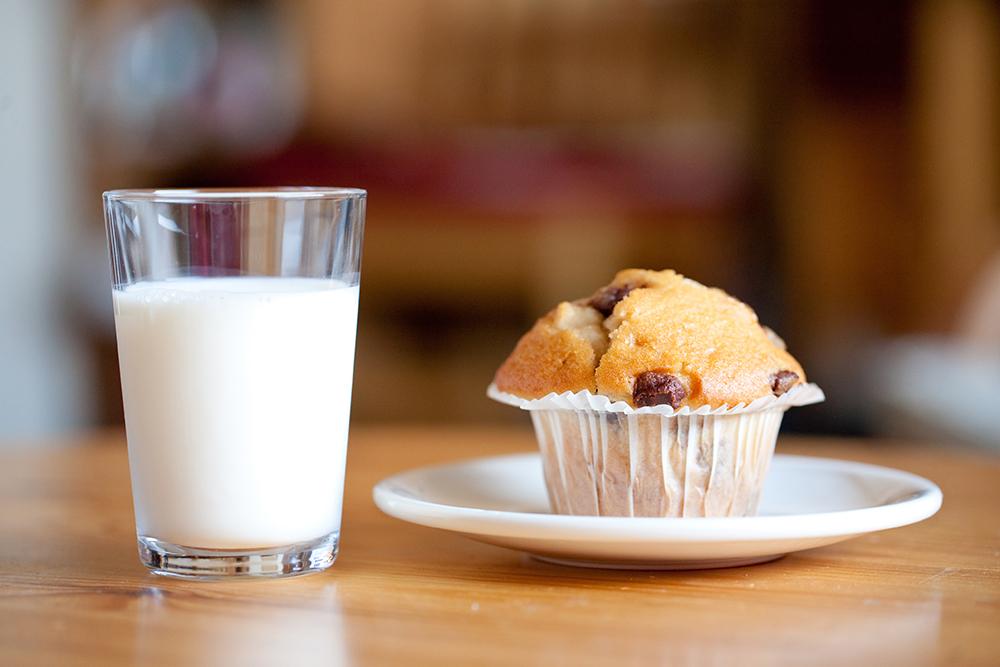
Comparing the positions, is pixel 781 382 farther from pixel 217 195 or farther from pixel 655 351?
pixel 217 195

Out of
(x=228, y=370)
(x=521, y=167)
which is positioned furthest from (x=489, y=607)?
(x=521, y=167)

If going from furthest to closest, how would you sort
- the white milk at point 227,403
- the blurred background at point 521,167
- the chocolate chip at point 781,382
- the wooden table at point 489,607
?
1. the blurred background at point 521,167
2. the chocolate chip at point 781,382
3. the white milk at point 227,403
4. the wooden table at point 489,607

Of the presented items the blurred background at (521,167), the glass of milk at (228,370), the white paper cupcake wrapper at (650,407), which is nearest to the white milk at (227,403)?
the glass of milk at (228,370)

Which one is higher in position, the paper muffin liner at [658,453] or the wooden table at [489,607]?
the paper muffin liner at [658,453]

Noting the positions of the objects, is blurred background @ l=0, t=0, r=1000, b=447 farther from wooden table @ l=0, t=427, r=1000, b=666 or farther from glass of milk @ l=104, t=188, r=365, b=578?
glass of milk @ l=104, t=188, r=365, b=578

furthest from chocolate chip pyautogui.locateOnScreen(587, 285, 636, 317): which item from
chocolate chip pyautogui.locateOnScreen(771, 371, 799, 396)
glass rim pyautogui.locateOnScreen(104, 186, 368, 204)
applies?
glass rim pyautogui.locateOnScreen(104, 186, 368, 204)

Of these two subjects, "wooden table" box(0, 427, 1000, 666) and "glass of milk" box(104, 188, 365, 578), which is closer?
"wooden table" box(0, 427, 1000, 666)

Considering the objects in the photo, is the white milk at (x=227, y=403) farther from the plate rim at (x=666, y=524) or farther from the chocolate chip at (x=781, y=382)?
the chocolate chip at (x=781, y=382)

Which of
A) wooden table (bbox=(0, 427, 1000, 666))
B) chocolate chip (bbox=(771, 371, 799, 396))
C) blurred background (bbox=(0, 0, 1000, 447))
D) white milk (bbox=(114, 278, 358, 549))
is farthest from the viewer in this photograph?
blurred background (bbox=(0, 0, 1000, 447))
